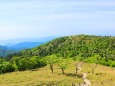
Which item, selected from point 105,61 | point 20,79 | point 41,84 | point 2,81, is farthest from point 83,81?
point 105,61

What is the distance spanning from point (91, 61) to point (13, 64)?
53872 mm

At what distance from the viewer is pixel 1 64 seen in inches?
5694

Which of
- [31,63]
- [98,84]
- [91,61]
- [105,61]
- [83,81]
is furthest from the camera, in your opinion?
[105,61]

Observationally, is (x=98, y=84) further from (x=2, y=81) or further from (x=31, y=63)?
(x=31, y=63)

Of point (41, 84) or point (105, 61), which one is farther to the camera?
point (105, 61)

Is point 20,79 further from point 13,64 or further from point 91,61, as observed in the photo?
point 91,61

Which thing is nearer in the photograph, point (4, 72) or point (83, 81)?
point (83, 81)

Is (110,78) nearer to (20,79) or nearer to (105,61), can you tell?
(20,79)

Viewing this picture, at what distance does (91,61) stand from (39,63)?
36.0 metres

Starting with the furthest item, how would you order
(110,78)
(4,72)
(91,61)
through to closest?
(91,61)
(4,72)
(110,78)

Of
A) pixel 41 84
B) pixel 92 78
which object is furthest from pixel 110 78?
pixel 41 84

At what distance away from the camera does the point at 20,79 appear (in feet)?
352

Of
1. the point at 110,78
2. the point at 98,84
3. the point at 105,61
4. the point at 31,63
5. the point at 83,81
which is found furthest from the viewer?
the point at 105,61

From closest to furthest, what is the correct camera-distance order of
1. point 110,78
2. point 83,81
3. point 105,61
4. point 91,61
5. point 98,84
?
1. point 98,84
2. point 83,81
3. point 110,78
4. point 91,61
5. point 105,61
